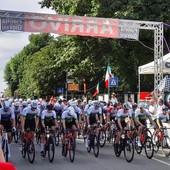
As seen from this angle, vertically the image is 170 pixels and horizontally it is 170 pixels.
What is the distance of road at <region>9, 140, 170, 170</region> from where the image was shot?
10367 millimetres

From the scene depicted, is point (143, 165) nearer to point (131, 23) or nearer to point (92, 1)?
point (131, 23)

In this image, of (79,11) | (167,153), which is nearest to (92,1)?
(79,11)

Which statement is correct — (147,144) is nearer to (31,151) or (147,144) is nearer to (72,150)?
(72,150)

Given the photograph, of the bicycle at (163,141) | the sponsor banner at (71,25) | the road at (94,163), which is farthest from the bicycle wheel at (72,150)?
the sponsor banner at (71,25)

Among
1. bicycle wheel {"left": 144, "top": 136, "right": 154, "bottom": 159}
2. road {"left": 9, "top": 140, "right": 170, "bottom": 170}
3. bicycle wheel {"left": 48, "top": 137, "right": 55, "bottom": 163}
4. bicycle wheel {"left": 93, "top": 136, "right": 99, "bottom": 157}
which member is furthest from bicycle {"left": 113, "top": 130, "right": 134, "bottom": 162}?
bicycle wheel {"left": 48, "top": 137, "right": 55, "bottom": 163}

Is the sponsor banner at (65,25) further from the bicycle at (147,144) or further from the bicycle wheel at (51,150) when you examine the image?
the bicycle wheel at (51,150)

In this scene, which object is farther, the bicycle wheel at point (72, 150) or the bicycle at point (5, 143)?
the bicycle wheel at point (72, 150)

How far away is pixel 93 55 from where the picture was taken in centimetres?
2994

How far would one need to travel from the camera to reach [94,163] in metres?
11.2

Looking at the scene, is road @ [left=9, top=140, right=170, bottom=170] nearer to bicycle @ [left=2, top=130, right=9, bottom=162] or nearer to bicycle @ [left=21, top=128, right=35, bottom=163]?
bicycle @ [left=21, top=128, right=35, bottom=163]

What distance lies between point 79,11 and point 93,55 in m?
3.34

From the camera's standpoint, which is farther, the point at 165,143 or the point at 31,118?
the point at 165,143

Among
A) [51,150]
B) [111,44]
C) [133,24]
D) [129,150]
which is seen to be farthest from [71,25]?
[111,44]

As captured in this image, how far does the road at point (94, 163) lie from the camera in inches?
408
